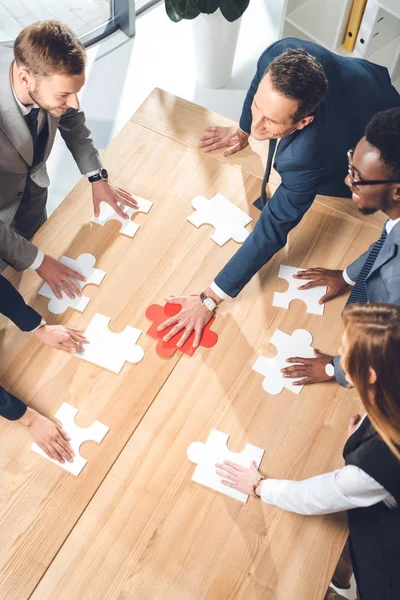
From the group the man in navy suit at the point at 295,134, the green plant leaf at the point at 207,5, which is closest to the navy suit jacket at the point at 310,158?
the man in navy suit at the point at 295,134

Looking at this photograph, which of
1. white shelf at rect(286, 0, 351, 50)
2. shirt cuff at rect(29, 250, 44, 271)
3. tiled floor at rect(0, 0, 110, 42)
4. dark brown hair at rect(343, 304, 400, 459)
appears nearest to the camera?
dark brown hair at rect(343, 304, 400, 459)

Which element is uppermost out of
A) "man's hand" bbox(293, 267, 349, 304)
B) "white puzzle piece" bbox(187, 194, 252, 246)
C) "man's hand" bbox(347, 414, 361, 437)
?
"white puzzle piece" bbox(187, 194, 252, 246)

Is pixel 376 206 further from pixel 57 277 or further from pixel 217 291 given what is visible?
pixel 57 277

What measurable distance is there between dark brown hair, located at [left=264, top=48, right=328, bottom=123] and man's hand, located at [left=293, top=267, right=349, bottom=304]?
0.60 m

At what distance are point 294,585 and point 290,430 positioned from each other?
50 cm

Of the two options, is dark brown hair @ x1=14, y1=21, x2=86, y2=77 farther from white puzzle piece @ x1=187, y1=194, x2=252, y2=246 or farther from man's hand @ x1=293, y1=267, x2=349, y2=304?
man's hand @ x1=293, y1=267, x2=349, y2=304

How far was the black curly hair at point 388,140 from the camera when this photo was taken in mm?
2086

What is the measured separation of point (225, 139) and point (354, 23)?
1.75m

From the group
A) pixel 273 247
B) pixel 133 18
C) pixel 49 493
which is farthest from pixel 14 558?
pixel 133 18

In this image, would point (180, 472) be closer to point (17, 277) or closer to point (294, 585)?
point (294, 585)

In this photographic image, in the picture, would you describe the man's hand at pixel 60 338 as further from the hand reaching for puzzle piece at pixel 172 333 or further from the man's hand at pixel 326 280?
the man's hand at pixel 326 280

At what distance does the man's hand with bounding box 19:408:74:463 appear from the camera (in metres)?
2.10

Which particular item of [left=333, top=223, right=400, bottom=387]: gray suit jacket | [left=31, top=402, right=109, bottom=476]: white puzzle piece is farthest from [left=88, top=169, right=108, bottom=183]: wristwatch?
[left=333, top=223, right=400, bottom=387]: gray suit jacket

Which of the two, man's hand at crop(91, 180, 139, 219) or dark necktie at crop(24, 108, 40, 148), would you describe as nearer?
dark necktie at crop(24, 108, 40, 148)
